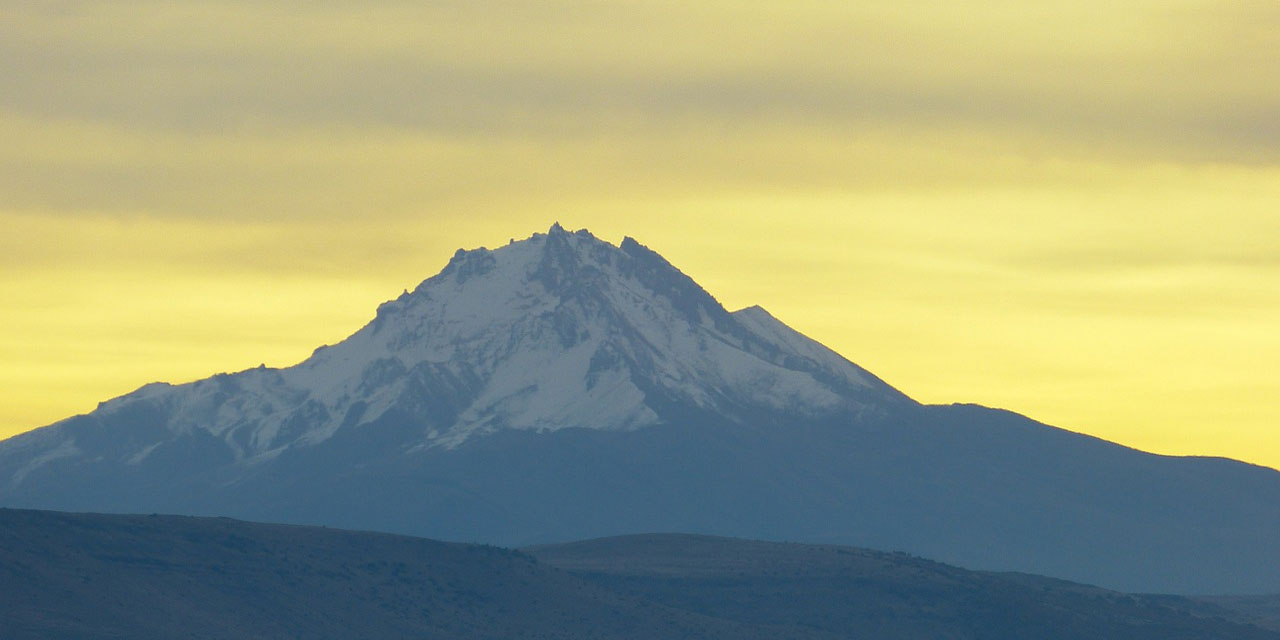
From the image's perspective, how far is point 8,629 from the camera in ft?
653
